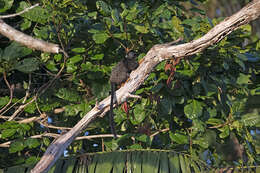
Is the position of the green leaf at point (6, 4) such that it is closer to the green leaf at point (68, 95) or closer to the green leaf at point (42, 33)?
the green leaf at point (42, 33)

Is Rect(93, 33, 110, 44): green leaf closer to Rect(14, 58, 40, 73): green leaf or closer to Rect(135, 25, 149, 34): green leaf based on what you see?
Rect(135, 25, 149, 34): green leaf

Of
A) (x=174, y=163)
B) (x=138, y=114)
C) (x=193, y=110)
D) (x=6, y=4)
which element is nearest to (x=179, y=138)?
(x=193, y=110)

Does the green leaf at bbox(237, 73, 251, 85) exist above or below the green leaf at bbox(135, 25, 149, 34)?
below

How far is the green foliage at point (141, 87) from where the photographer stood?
304 cm

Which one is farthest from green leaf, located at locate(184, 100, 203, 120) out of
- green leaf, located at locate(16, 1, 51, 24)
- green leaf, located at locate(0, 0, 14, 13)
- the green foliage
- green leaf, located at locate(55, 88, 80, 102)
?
green leaf, located at locate(0, 0, 14, 13)

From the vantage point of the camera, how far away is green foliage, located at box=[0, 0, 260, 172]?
3035 millimetres

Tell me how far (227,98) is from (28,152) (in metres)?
1.90

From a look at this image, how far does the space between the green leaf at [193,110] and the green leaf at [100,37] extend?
34.6 inches

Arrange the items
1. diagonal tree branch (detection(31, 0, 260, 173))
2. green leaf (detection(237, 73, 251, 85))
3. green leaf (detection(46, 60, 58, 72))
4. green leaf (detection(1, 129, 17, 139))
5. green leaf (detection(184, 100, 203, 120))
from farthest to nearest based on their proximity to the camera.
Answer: green leaf (detection(237, 73, 251, 85)) < green leaf (detection(46, 60, 58, 72)) < green leaf (detection(184, 100, 203, 120)) < green leaf (detection(1, 129, 17, 139)) < diagonal tree branch (detection(31, 0, 260, 173))

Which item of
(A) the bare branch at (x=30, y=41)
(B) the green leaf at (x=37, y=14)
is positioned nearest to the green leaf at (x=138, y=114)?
(B) the green leaf at (x=37, y=14)

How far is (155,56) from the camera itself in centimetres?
255

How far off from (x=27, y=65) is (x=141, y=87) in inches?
38.4

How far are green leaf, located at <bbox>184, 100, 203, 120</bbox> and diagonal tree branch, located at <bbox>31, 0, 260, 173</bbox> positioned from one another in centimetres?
67

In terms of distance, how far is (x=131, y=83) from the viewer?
8.58 ft
